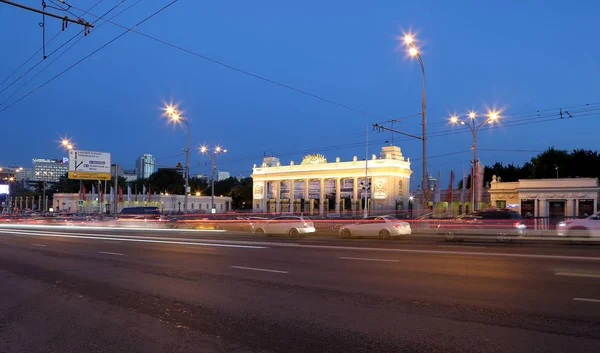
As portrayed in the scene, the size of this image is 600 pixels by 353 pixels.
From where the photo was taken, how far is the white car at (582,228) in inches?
915

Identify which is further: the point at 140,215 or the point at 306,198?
the point at 306,198

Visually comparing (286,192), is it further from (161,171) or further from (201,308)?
(201,308)

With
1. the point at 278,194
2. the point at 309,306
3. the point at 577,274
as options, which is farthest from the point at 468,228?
the point at 278,194

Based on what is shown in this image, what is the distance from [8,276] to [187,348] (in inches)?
378

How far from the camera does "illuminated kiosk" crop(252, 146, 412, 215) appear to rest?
3482 inches

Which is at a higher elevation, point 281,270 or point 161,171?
point 161,171

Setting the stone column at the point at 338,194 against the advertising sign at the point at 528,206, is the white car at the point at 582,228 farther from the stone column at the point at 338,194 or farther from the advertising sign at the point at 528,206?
the stone column at the point at 338,194

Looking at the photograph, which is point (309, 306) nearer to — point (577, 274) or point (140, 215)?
point (577, 274)

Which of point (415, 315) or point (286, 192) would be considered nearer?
point (415, 315)

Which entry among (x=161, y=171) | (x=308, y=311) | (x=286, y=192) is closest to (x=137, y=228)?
(x=308, y=311)

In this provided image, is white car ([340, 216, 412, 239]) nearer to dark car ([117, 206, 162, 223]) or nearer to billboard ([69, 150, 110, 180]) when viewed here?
dark car ([117, 206, 162, 223])

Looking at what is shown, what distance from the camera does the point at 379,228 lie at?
1097 inches

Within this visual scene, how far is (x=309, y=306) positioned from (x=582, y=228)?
2036cm

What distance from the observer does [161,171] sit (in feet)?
→ 428
